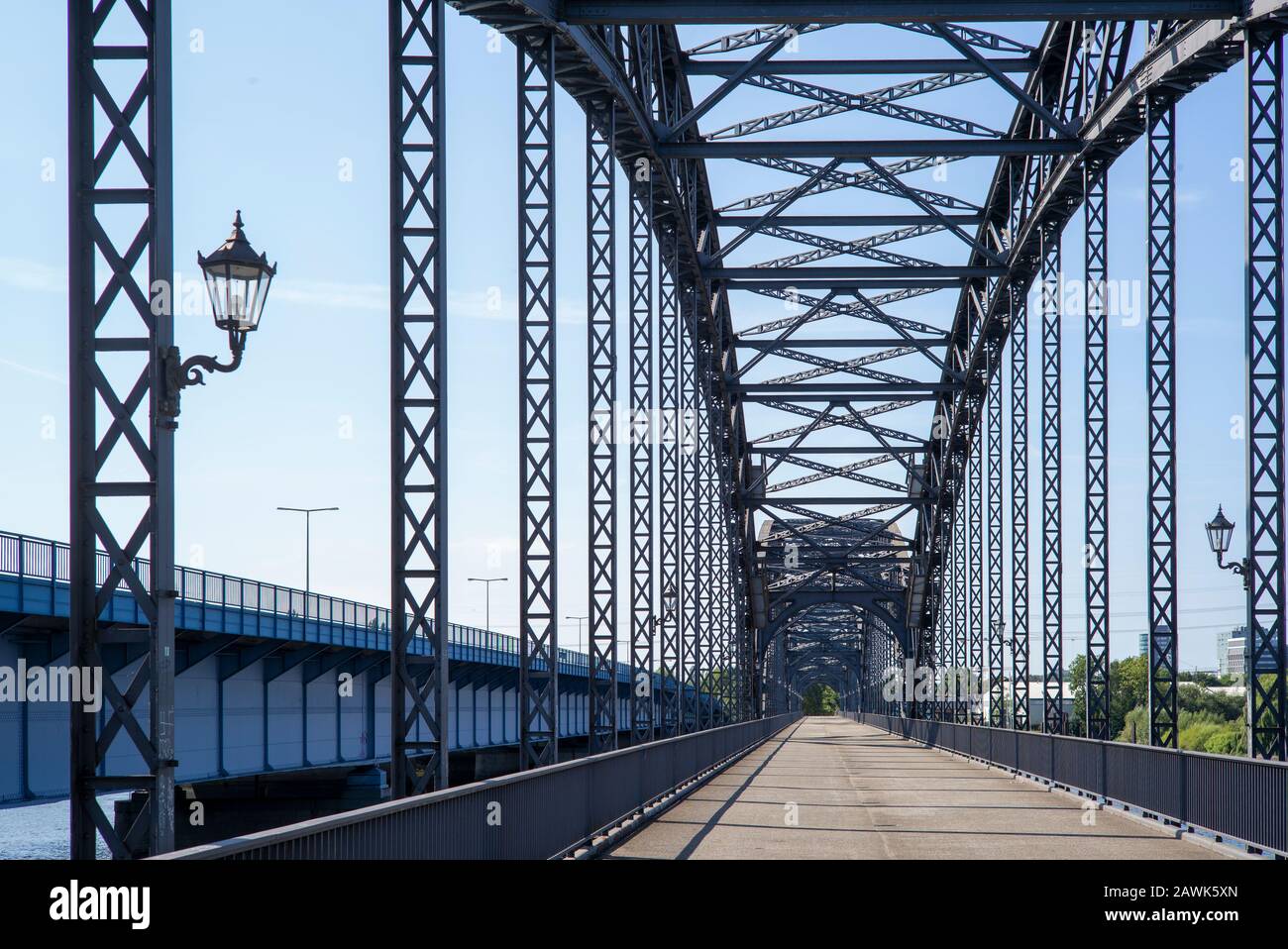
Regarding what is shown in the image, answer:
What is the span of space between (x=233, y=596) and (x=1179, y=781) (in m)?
16.9

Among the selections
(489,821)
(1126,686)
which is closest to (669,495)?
(489,821)

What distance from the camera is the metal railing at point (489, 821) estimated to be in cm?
943

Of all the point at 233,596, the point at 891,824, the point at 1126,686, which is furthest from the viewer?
the point at 1126,686

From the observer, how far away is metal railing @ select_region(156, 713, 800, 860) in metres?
9.43

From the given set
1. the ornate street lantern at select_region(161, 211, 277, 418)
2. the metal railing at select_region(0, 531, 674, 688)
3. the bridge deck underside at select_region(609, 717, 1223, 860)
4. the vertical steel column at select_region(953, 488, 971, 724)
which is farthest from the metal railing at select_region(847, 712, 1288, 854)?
the vertical steel column at select_region(953, 488, 971, 724)

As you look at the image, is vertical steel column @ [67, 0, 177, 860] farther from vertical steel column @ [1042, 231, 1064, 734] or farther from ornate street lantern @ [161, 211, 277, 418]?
vertical steel column @ [1042, 231, 1064, 734]

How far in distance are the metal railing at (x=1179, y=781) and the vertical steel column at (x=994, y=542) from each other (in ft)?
42.3

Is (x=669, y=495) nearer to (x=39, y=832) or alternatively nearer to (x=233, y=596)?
(x=233, y=596)

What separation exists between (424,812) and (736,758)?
37449mm

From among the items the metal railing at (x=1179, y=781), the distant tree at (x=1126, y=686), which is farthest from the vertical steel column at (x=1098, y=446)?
the distant tree at (x=1126, y=686)

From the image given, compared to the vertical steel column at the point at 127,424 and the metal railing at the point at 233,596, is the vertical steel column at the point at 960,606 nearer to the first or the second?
the metal railing at the point at 233,596

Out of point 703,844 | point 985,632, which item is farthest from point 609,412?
point 985,632

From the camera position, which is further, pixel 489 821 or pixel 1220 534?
pixel 1220 534

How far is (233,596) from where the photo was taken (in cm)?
2988
